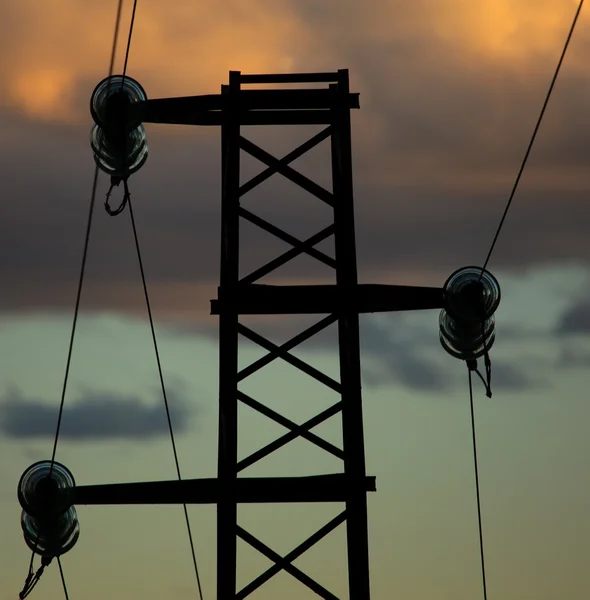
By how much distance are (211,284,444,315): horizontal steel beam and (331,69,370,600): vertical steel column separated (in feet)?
0.43

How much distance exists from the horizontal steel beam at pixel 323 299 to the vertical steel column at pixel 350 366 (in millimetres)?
130

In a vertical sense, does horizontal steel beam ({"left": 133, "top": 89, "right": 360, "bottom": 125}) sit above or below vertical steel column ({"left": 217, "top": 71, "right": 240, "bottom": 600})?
above

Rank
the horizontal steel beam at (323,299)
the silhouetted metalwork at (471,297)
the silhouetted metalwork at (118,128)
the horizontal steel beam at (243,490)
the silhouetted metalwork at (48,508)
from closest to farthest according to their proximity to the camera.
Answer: the silhouetted metalwork at (471,297) < the horizontal steel beam at (323,299) < the horizontal steel beam at (243,490) < the silhouetted metalwork at (48,508) < the silhouetted metalwork at (118,128)

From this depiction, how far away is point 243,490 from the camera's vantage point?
20.3 metres

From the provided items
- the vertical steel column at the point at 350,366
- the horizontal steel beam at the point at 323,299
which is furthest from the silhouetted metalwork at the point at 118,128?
the vertical steel column at the point at 350,366

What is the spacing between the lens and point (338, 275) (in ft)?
68.3

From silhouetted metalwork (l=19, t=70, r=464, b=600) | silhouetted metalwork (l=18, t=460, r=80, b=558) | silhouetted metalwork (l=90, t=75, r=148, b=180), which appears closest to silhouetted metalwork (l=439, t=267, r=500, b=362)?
silhouetted metalwork (l=19, t=70, r=464, b=600)

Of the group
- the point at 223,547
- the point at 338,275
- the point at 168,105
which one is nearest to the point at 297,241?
the point at 338,275

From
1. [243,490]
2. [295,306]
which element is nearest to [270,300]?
[295,306]

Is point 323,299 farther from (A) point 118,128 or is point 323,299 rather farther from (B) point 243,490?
(A) point 118,128

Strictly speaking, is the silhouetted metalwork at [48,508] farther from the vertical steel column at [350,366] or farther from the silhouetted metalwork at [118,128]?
the silhouetted metalwork at [118,128]

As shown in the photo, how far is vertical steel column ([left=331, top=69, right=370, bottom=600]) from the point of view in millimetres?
20484

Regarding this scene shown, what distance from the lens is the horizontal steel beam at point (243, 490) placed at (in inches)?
796

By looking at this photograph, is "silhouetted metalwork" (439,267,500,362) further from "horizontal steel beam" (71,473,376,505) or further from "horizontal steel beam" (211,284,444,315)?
"horizontal steel beam" (71,473,376,505)
